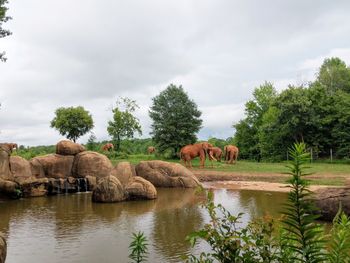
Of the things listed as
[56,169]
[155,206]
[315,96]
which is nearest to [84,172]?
[56,169]

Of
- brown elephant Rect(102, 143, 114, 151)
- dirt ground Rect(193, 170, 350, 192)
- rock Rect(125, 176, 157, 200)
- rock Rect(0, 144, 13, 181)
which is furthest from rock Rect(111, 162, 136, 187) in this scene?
brown elephant Rect(102, 143, 114, 151)

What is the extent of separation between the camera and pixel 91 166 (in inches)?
998

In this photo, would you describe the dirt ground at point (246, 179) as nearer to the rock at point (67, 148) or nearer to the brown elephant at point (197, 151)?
the brown elephant at point (197, 151)

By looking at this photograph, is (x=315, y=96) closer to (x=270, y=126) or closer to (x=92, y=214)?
(x=270, y=126)

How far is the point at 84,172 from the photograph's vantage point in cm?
2519

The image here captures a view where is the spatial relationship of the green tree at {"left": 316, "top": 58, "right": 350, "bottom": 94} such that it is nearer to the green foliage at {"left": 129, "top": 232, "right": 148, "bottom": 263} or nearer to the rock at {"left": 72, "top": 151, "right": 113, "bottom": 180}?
the rock at {"left": 72, "top": 151, "right": 113, "bottom": 180}

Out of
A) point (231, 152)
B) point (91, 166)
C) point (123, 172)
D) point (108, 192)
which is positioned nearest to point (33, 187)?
point (91, 166)

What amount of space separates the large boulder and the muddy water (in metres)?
3.95

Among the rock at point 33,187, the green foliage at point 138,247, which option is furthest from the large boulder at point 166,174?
the green foliage at point 138,247

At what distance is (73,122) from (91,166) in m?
25.2

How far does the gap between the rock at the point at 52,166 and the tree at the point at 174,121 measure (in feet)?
48.6

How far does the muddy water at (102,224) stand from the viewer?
30.0ft

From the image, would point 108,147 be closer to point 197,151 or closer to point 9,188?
point 197,151

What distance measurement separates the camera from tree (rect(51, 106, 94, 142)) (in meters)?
48.8
